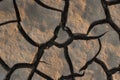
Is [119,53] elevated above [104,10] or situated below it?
below

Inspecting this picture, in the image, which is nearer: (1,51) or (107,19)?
(1,51)

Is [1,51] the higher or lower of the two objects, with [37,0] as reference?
lower

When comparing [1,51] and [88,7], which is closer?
[1,51]

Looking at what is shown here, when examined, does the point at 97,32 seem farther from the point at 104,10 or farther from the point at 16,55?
the point at 16,55

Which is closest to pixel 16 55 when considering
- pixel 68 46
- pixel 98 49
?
pixel 68 46

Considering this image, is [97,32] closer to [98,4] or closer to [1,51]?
[98,4]

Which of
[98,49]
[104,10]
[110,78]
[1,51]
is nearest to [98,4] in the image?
[104,10]
